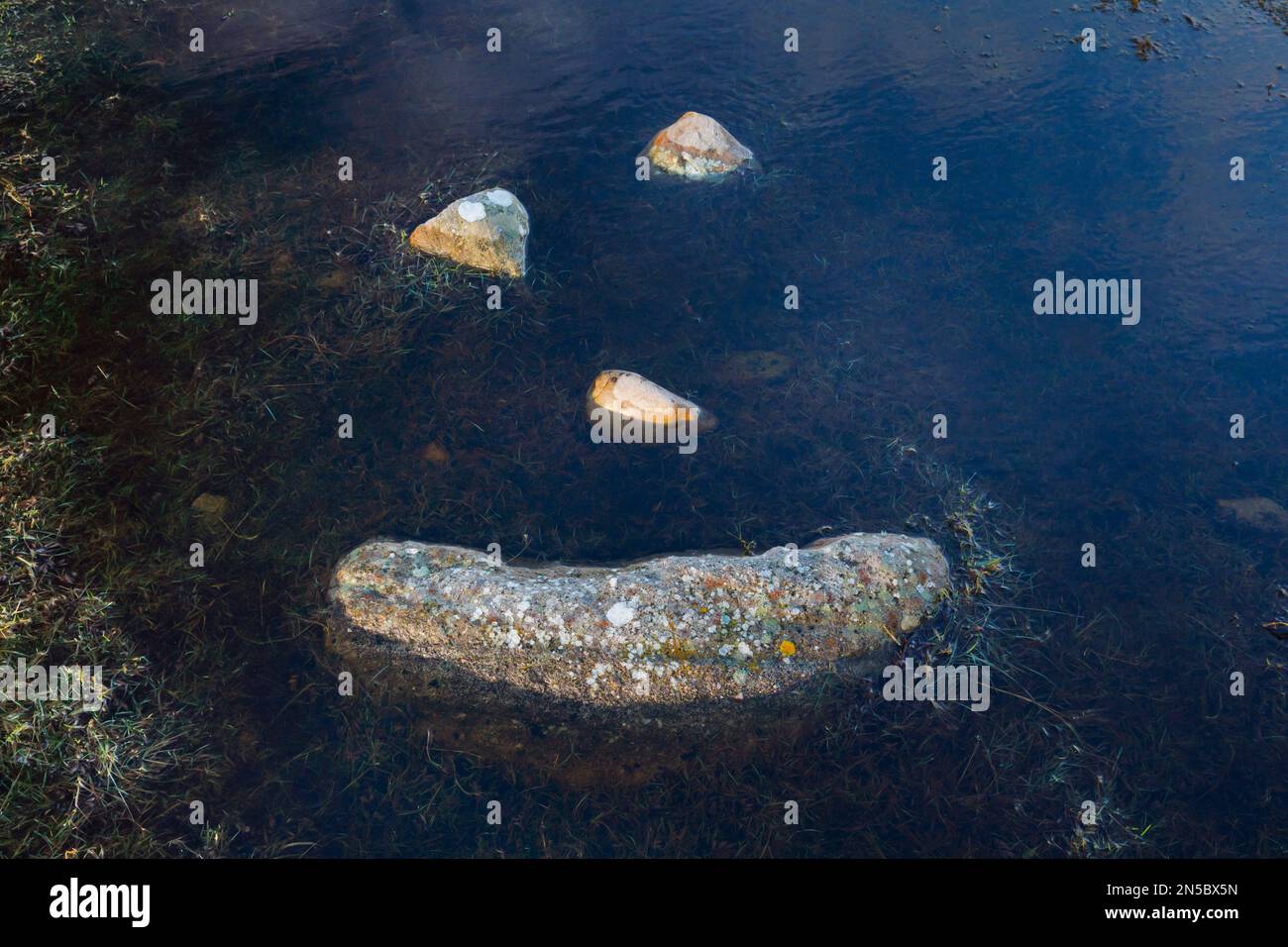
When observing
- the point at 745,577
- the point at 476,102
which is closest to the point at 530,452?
the point at 745,577

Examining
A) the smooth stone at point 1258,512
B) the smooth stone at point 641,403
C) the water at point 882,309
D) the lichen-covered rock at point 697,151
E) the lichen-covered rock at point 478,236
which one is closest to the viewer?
the water at point 882,309

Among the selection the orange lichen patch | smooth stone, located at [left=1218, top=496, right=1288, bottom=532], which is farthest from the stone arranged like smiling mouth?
smooth stone, located at [left=1218, top=496, right=1288, bottom=532]

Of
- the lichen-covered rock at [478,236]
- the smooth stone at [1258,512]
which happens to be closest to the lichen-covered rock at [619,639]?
the smooth stone at [1258,512]

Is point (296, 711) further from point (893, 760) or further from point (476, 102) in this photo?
point (476, 102)

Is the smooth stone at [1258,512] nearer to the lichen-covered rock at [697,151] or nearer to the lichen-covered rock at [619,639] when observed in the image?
the lichen-covered rock at [619,639]

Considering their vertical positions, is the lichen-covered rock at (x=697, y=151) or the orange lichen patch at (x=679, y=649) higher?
the lichen-covered rock at (x=697, y=151)

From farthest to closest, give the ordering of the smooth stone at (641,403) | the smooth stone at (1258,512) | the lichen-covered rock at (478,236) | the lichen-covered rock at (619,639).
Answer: the lichen-covered rock at (478,236)
the smooth stone at (641,403)
the smooth stone at (1258,512)
the lichen-covered rock at (619,639)

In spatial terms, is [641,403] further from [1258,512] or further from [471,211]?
[1258,512]

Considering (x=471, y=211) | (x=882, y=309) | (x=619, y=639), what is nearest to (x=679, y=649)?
(x=619, y=639)

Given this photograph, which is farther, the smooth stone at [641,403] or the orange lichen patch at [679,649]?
the smooth stone at [641,403]
